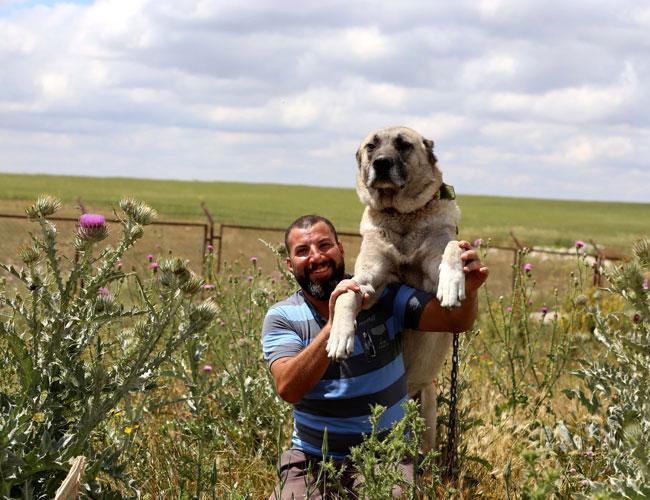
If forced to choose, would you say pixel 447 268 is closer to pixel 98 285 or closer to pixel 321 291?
pixel 321 291

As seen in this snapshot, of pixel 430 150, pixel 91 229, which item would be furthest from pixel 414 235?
pixel 91 229

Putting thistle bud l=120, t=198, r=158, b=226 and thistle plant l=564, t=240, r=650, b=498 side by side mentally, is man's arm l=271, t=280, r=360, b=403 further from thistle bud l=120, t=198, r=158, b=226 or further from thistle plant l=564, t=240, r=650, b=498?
thistle plant l=564, t=240, r=650, b=498

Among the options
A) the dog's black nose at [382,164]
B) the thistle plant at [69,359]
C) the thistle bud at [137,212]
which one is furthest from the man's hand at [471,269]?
the thistle bud at [137,212]

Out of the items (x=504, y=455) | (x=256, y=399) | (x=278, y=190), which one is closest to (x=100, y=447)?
(x=256, y=399)

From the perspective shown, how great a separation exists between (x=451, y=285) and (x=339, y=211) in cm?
4824

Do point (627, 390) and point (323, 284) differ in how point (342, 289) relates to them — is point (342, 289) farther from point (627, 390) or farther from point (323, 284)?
point (627, 390)

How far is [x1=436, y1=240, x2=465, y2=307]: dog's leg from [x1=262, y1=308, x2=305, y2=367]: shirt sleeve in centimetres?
67

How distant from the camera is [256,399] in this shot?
463cm

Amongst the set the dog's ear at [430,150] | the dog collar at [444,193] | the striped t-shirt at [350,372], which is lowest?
the striped t-shirt at [350,372]

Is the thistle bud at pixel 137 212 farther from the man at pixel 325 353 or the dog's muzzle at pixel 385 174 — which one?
the dog's muzzle at pixel 385 174

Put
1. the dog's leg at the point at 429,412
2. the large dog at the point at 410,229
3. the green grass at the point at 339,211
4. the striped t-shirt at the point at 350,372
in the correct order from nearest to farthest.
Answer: the striped t-shirt at the point at 350,372 < the large dog at the point at 410,229 < the dog's leg at the point at 429,412 < the green grass at the point at 339,211

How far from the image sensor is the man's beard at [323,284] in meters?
3.81

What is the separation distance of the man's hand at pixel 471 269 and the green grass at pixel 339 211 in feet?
60.9

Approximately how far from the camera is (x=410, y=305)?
3811 millimetres
